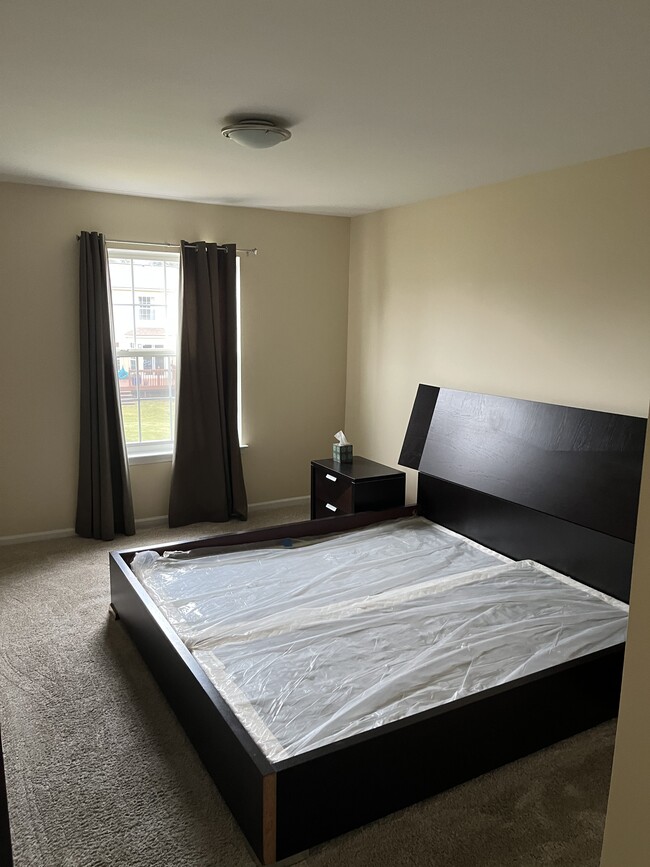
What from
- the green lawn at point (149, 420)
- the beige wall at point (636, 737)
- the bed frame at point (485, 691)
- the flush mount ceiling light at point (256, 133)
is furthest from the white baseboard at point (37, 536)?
the beige wall at point (636, 737)

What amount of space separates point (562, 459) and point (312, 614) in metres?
1.47

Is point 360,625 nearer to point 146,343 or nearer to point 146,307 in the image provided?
point 146,343

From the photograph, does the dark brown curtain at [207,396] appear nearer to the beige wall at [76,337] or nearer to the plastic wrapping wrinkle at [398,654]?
the beige wall at [76,337]

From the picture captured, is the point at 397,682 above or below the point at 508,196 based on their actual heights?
below

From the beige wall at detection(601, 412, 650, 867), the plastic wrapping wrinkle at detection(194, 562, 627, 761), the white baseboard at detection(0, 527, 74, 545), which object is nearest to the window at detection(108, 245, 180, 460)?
the white baseboard at detection(0, 527, 74, 545)

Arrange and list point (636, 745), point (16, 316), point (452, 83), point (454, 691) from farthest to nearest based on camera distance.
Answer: point (16, 316)
point (454, 691)
point (452, 83)
point (636, 745)

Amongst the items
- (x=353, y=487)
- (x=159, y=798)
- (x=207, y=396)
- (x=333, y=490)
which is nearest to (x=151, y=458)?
(x=207, y=396)

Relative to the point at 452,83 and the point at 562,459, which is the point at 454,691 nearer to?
the point at 562,459

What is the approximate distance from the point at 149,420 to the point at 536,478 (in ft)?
9.22

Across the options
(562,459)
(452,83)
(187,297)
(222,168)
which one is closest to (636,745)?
(452,83)

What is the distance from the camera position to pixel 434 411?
4.27m

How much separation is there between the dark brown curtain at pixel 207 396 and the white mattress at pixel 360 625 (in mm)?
1300

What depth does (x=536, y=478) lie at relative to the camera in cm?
345

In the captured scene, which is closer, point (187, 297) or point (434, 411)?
point (434, 411)
